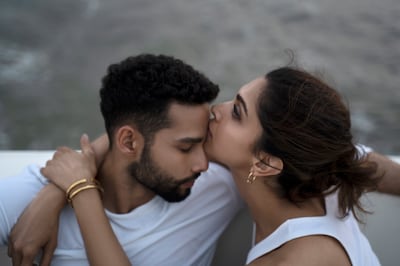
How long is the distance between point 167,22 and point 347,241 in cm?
356

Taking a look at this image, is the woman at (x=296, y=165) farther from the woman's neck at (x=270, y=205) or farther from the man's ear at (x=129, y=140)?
the man's ear at (x=129, y=140)

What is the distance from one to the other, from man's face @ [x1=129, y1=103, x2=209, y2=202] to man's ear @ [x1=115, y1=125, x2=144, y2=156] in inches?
1.0

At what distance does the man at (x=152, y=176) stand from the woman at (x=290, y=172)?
3.1 inches

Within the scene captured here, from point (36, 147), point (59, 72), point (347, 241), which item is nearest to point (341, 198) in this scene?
point (347, 241)

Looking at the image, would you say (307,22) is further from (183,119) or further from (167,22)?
(183,119)

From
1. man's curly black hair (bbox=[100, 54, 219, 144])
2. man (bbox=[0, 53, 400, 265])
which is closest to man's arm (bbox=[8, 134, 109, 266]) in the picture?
man (bbox=[0, 53, 400, 265])

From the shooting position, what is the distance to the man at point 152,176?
4.65ft

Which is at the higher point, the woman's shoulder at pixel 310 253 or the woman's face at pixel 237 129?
the woman's face at pixel 237 129

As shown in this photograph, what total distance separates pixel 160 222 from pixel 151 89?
39 centimetres

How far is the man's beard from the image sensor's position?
1.47m

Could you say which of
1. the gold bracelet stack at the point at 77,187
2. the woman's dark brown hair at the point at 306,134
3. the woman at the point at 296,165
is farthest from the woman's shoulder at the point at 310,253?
the gold bracelet stack at the point at 77,187

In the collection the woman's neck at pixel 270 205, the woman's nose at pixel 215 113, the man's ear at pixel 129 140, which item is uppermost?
the woman's nose at pixel 215 113

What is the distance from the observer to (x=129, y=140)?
4.82 ft

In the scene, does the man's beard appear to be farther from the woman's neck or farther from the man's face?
the woman's neck
